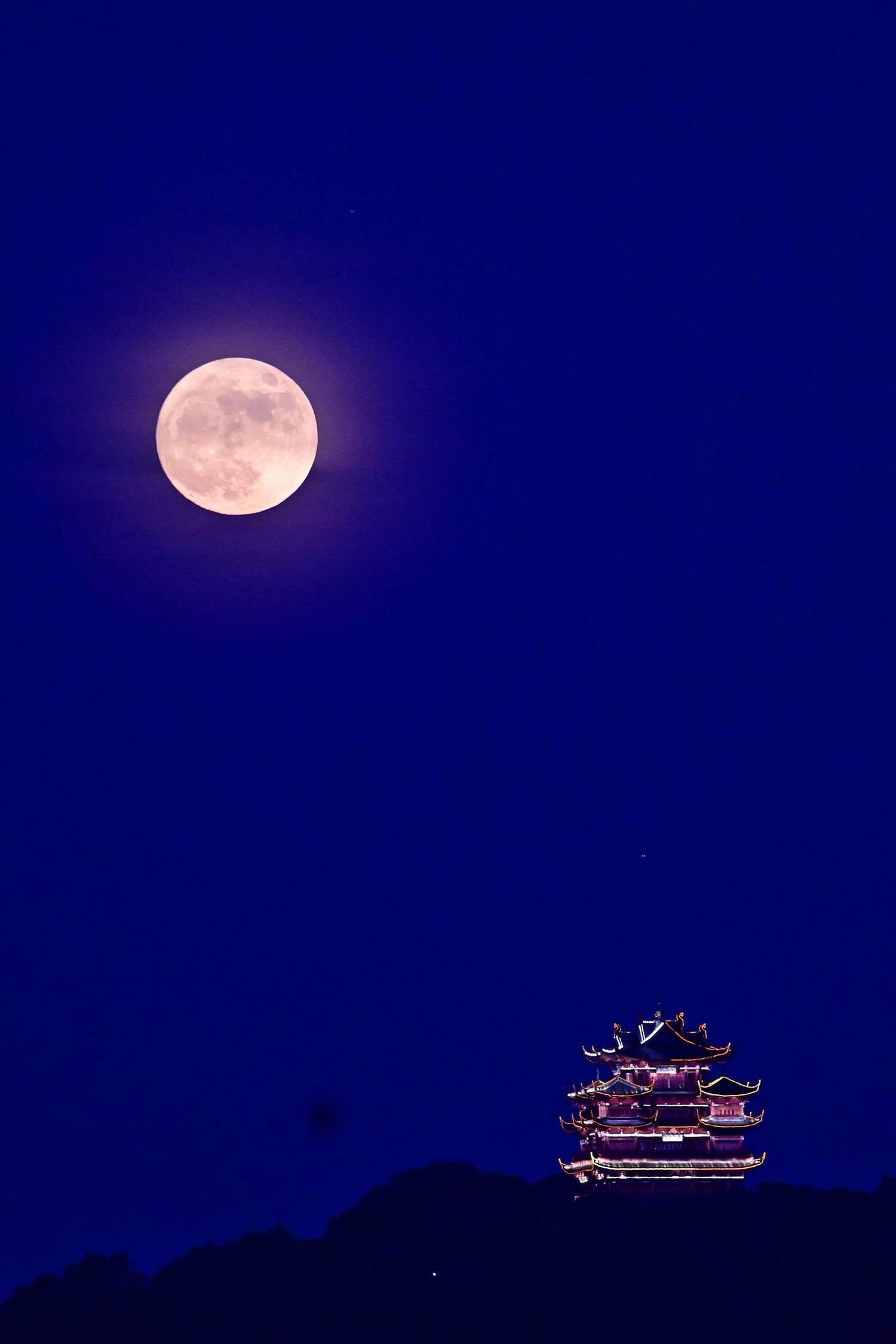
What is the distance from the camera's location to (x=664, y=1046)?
1778 cm

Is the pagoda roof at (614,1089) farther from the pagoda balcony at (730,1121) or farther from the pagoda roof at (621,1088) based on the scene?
the pagoda balcony at (730,1121)

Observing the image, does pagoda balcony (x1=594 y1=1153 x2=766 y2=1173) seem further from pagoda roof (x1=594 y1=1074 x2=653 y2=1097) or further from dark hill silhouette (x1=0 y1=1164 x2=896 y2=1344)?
pagoda roof (x1=594 y1=1074 x2=653 y2=1097)

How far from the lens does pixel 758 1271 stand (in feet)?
53.0

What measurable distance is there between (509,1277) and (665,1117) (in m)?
3.22

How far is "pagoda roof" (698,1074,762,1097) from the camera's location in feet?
57.4

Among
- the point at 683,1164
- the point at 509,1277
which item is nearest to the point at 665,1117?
the point at 683,1164

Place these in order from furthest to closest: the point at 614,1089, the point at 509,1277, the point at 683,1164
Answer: the point at 614,1089, the point at 683,1164, the point at 509,1277

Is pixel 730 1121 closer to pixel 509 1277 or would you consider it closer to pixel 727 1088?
pixel 727 1088

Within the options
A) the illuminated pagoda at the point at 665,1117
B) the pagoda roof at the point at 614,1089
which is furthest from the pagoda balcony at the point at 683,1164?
the pagoda roof at the point at 614,1089

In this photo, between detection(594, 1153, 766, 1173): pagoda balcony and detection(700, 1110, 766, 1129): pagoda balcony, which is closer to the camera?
detection(594, 1153, 766, 1173): pagoda balcony

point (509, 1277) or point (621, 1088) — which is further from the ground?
point (621, 1088)

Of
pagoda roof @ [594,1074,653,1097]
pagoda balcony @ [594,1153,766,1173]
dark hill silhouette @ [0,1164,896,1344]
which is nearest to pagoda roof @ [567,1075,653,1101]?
pagoda roof @ [594,1074,653,1097]

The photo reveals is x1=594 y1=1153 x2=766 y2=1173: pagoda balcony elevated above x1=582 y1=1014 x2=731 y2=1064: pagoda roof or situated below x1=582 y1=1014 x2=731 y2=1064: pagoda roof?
below

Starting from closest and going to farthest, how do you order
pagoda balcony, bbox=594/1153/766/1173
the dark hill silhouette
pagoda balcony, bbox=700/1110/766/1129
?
the dark hill silhouette → pagoda balcony, bbox=594/1153/766/1173 → pagoda balcony, bbox=700/1110/766/1129
